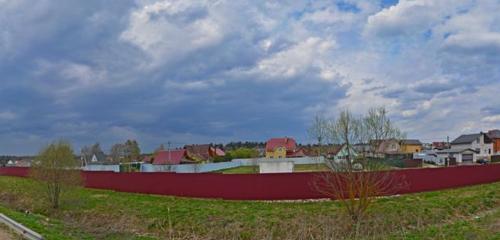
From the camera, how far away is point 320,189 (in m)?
25.7

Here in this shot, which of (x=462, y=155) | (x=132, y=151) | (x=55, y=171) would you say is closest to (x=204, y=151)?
(x=132, y=151)

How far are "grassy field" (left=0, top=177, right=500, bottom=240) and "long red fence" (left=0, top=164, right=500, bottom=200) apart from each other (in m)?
1.00

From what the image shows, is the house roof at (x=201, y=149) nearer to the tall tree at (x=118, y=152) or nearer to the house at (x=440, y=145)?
the tall tree at (x=118, y=152)

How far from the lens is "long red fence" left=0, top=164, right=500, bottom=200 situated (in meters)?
26.3

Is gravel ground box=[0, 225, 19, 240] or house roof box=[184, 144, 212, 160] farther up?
house roof box=[184, 144, 212, 160]

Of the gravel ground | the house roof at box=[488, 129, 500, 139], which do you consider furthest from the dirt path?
the house roof at box=[488, 129, 500, 139]

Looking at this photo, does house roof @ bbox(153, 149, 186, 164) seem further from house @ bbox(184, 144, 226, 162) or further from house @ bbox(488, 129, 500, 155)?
house @ bbox(488, 129, 500, 155)

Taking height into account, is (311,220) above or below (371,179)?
below

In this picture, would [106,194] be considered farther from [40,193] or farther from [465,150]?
[465,150]

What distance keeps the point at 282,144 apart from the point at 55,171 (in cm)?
7276

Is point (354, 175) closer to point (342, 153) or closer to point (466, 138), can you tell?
point (342, 153)

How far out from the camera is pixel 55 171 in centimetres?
2759

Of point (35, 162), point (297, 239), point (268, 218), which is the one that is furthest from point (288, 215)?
point (35, 162)

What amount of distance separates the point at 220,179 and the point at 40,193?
11230 millimetres
